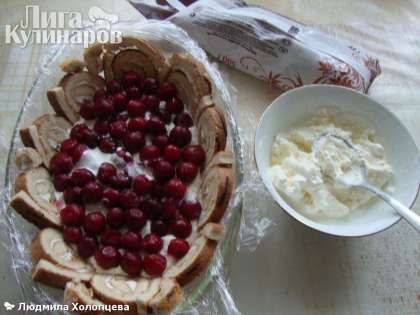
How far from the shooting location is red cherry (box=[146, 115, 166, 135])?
89cm

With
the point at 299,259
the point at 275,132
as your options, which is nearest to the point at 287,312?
the point at 299,259

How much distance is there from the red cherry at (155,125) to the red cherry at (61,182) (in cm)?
19

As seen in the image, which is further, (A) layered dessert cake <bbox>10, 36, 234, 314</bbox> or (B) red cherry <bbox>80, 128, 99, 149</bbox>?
(B) red cherry <bbox>80, 128, 99, 149</bbox>

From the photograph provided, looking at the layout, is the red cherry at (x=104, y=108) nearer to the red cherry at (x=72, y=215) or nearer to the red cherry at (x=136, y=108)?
the red cherry at (x=136, y=108)

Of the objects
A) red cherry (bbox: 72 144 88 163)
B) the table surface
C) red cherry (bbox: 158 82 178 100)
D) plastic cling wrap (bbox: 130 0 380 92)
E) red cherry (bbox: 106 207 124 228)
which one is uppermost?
plastic cling wrap (bbox: 130 0 380 92)

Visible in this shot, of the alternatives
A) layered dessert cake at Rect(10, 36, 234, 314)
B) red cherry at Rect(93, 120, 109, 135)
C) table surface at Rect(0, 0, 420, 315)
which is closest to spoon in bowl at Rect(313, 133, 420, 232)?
table surface at Rect(0, 0, 420, 315)

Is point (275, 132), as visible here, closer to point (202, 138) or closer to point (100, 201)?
point (202, 138)

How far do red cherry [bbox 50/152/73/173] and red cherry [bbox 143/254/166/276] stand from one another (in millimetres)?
245

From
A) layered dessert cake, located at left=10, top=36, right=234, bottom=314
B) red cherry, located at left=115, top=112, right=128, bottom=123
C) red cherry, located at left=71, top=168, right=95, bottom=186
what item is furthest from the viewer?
red cherry, located at left=115, top=112, right=128, bottom=123

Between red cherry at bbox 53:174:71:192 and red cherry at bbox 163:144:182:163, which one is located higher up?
red cherry at bbox 163:144:182:163

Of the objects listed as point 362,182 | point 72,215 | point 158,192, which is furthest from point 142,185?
point 362,182

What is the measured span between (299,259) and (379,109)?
13.6 inches

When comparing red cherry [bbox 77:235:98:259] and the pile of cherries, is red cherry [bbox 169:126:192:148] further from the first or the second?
red cherry [bbox 77:235:98:259]

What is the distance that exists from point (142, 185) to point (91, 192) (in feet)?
0.31
